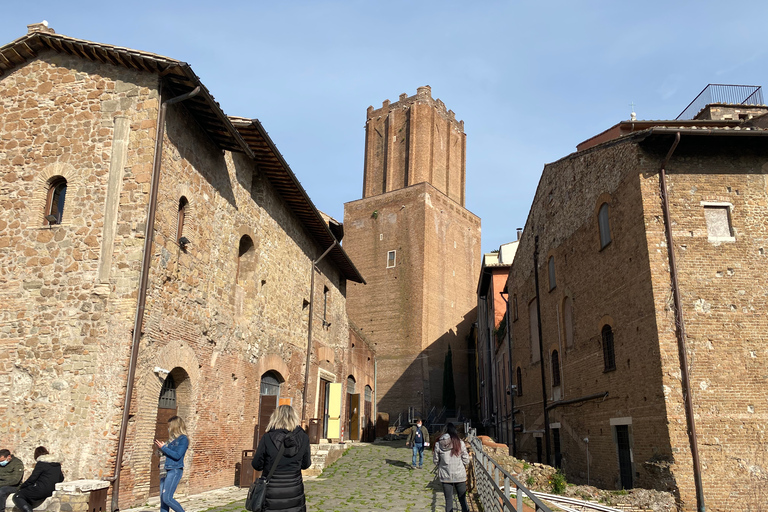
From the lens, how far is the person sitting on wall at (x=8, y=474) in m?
6.89

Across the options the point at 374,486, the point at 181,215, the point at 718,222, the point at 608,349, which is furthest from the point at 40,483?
the point at 718,222

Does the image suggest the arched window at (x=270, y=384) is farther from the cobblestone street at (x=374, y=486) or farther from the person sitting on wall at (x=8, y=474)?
the person sitting on wall at (x=8, y=474)

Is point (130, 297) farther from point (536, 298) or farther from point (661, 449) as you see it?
point (536, 298)

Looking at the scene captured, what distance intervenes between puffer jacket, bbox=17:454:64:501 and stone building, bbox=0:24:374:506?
3.36ft

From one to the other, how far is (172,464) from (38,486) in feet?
5.46

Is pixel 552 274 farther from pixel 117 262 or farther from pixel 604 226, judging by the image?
pixel 117 262

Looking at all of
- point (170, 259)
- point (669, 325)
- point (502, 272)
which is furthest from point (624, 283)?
point (502, 272)

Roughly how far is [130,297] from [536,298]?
1371 centimetres

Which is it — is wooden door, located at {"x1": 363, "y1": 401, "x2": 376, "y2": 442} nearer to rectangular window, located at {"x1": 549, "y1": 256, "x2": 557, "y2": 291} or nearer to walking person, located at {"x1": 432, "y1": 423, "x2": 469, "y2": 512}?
rectangular window, located at {"x1": 549, "y1": 256, "x2": 557, "y2": 291}

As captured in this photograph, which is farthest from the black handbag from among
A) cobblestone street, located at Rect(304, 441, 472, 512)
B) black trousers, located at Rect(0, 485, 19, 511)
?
cobblestone street, located at Rect(304, 441, 472, 512)

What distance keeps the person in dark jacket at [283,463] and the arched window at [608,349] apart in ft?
31.5

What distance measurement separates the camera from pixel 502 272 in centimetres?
2820

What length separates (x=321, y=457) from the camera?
1489 cm

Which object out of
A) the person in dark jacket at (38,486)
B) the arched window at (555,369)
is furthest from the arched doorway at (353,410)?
the person in dark jacket at (38,486)
